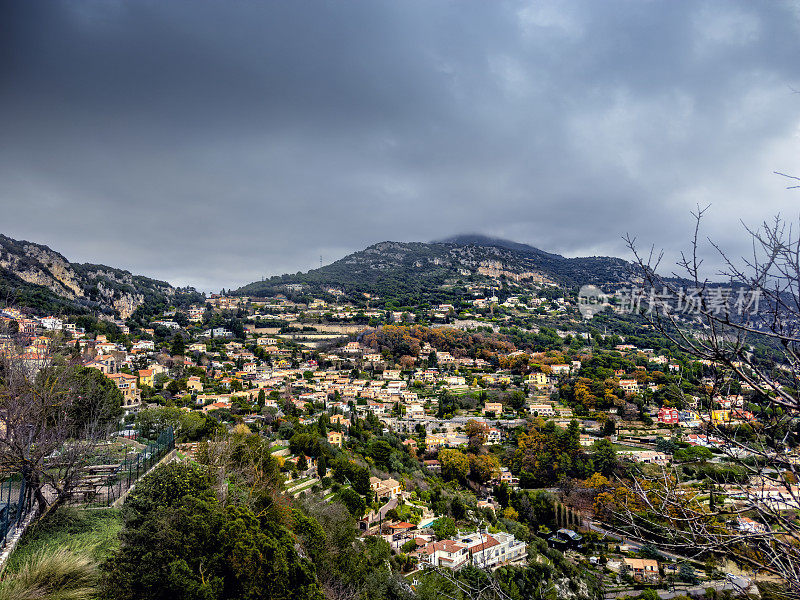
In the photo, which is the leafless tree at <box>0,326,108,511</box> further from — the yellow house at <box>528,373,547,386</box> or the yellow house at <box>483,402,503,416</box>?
the yellow house at <box>528,373,547,386</box>

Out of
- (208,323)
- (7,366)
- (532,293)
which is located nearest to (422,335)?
(208,323)

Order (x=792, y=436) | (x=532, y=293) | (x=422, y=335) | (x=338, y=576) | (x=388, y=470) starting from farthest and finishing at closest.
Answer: (x=532, y=293) → (x=422, y=335) → (x=388, y=470) → (x=338, y=576) → (x=792, y=436)

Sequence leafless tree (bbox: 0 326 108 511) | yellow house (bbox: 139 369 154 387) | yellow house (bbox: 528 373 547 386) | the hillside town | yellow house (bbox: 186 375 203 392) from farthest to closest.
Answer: yellow house (bbox: 528 373 547 386) → yellow house (bbox: 186 375 203 392) → yellow house (bbox: 139 369 154 387) → the hillside town → leafless tree (bbox: 0 326 108 511)

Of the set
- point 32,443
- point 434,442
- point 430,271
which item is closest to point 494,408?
point 434,442

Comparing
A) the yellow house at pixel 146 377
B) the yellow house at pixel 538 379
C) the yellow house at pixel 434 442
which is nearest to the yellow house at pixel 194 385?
the yellow house at pixel 146 377

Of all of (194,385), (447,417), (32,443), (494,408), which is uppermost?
(32,443)

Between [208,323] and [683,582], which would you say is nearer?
[683,582]

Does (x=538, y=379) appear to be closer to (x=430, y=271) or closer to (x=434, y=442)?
(x=434, y=442)

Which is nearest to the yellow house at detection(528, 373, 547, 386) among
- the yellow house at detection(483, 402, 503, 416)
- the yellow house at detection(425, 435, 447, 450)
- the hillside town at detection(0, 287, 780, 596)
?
the hillside town at detection(0, 287, 780, 596)

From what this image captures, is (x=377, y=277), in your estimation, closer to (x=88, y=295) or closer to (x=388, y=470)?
(x=88, y=295)
